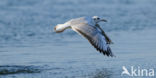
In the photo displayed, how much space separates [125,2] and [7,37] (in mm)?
7973

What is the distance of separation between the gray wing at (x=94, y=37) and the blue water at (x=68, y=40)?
41cm

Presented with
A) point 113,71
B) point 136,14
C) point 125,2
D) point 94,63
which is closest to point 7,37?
point 94,63

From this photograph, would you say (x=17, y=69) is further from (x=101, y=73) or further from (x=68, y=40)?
(x=68, y=40)

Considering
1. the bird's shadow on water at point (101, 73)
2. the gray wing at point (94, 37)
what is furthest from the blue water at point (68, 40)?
the gray wing at point (94, 37)

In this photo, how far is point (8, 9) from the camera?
51.8 feet

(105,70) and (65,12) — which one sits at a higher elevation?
(65,12)

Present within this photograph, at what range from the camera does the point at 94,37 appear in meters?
7.56

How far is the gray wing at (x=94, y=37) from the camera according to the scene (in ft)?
24.5

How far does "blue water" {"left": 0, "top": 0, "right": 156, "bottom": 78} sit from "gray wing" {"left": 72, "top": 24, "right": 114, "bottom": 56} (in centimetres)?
41

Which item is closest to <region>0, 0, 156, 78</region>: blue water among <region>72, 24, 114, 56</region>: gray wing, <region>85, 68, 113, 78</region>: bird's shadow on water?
<region>85, 68, 113, 78</region>: bird's shadow on water

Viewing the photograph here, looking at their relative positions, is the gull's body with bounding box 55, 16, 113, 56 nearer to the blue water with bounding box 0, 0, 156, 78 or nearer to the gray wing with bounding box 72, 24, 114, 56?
the gray wing with bounding box 72, 24, 114, 56

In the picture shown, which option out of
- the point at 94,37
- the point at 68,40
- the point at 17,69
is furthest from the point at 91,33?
the point at 68,40

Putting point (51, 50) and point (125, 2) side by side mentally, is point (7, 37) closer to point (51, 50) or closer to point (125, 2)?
point (51, 50)

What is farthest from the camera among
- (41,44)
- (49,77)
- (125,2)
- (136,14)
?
(125,2)
